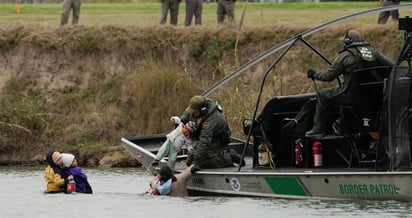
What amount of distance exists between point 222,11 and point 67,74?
14.6 ft

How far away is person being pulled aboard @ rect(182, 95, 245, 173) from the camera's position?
81.1ft

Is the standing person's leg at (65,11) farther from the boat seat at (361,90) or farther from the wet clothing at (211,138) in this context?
the boat seat at (361,90)

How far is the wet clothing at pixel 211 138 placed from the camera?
81.3 feet

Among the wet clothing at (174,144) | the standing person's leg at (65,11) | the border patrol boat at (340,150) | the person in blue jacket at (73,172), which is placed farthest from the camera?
the standing person's leg at (65,11)

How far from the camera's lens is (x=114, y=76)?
37.9 meters

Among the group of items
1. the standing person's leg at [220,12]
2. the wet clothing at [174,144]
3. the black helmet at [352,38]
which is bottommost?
the wet clothing at [174,144]

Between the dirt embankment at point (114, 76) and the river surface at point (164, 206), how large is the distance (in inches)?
316

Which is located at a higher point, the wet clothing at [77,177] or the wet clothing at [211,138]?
the wet clothing at [211,138]

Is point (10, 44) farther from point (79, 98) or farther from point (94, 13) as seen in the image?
point (94, 13)

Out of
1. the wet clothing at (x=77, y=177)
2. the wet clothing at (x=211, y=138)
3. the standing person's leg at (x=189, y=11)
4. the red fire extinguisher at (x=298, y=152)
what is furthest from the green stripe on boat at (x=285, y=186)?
the standing person's leg at (x=189, y=11)

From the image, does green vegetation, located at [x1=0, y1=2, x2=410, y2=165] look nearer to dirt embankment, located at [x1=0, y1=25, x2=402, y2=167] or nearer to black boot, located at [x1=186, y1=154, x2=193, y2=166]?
dirt embankment, located at [x1=0, y1=25, x2=402, y2=167]

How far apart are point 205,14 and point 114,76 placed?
28.1 feet

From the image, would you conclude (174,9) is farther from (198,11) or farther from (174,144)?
(174,144)

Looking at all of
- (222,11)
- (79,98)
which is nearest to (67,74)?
(79,98)
